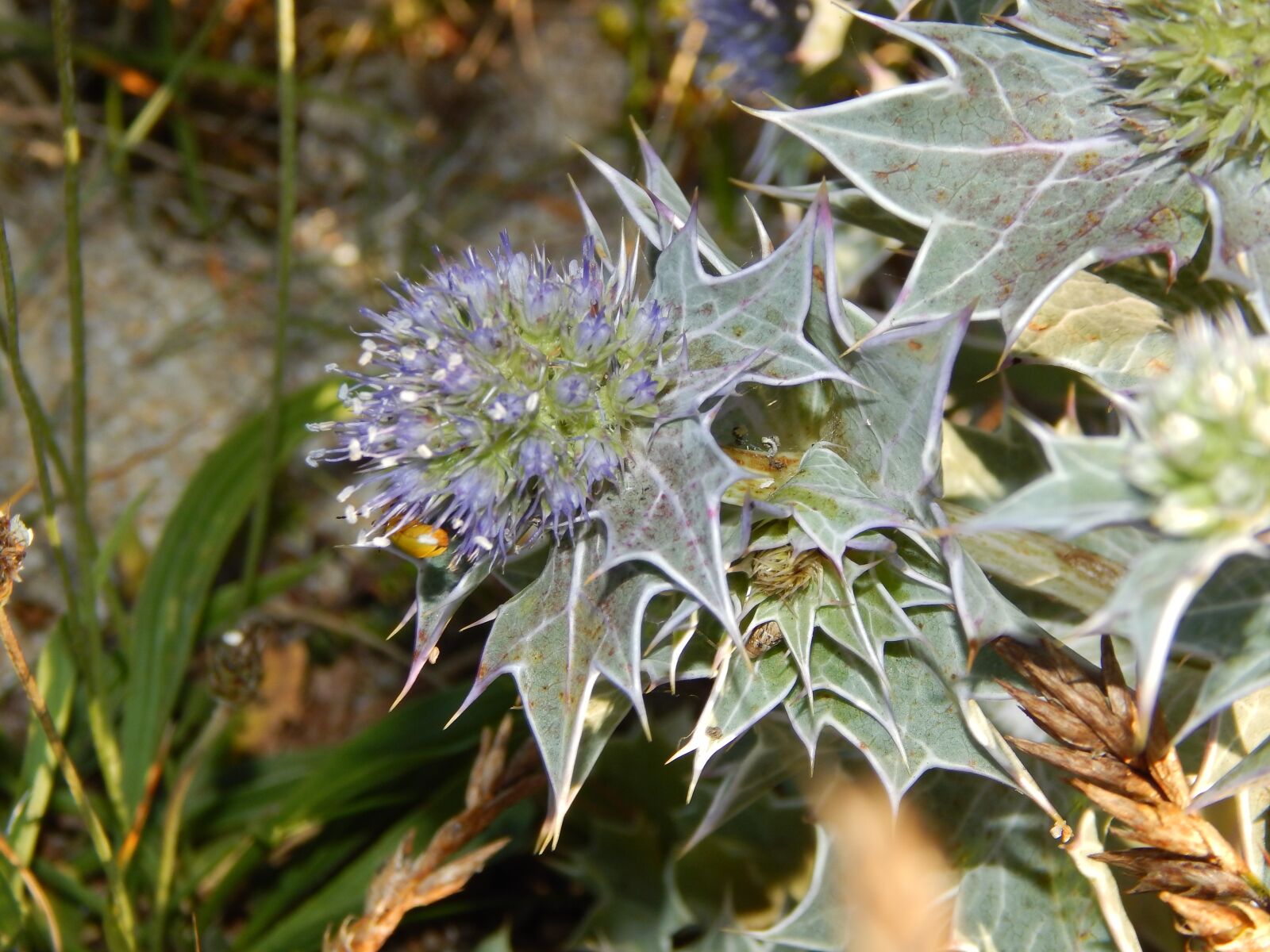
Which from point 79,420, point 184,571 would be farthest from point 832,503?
point 184,571

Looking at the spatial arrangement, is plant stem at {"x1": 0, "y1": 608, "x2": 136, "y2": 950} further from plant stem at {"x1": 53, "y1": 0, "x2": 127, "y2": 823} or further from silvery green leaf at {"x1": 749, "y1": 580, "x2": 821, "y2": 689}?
silvery green leaf at {"x1": 749, "y1": 580, "x2": 821, "y2": 689}

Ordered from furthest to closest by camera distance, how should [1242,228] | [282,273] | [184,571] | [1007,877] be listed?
[184,571], [282,273], [1007,877], [1242,228]

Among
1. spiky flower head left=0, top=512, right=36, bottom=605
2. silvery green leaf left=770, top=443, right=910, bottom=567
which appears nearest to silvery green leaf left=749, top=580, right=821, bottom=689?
silvery green leaf left=770, top=443, right=910, bottom=567

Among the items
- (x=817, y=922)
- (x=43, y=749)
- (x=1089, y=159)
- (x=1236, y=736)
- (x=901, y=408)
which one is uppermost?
(x=1089, y=159)

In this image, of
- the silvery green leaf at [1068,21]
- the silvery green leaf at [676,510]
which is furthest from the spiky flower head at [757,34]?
the silvery green leaf at [676,510]

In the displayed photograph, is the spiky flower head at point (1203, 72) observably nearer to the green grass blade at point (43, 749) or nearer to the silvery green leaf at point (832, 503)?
the silvery green leaf at point (832, 503)

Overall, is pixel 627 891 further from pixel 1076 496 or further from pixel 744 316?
pixel 1076 496

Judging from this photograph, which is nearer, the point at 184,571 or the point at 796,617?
the point at 796,617

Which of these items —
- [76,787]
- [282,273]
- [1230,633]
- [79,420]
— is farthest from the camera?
[282,273]

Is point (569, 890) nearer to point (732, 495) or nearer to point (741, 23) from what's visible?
point (732, 495)
